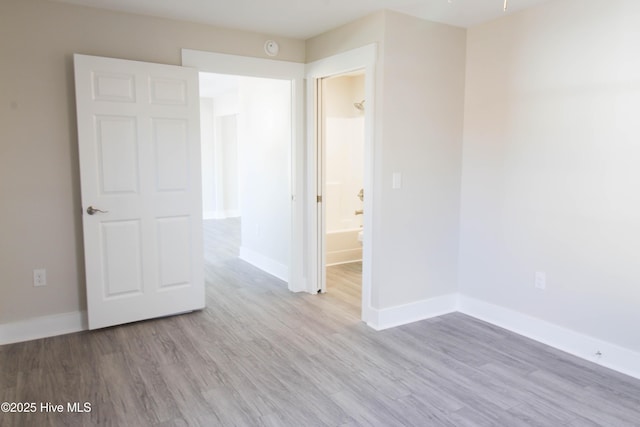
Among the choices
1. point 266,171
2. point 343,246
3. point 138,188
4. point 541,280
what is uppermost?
point 266,171

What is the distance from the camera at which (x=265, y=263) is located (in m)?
5.37

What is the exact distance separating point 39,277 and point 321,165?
99.7 inches

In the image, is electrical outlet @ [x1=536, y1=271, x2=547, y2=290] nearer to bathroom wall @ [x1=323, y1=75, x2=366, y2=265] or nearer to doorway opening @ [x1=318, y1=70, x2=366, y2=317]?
doorway opening @ [x1=318, y1=70, x2=366, y2=317]

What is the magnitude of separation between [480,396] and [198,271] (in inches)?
96.6

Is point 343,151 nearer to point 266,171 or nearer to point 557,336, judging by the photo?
point 266,171

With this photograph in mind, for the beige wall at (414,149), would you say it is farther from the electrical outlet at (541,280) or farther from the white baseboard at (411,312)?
the electrical outlet at (541,280)

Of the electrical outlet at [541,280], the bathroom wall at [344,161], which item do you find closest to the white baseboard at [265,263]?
the bathroom wall at [344,161]

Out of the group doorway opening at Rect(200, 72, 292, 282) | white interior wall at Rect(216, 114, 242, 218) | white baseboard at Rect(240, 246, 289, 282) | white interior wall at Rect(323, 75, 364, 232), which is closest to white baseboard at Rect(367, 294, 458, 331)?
doorway opening at Rect(200, 72, 292, 282)

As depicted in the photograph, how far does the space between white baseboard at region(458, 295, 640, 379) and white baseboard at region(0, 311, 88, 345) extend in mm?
3218

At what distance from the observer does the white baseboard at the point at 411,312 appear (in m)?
3.57

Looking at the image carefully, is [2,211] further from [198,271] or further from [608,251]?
[608,251]

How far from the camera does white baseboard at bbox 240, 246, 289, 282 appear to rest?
16.3 ft

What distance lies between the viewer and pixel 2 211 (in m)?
3.15

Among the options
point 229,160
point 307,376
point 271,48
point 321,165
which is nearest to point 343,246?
point 321,165
